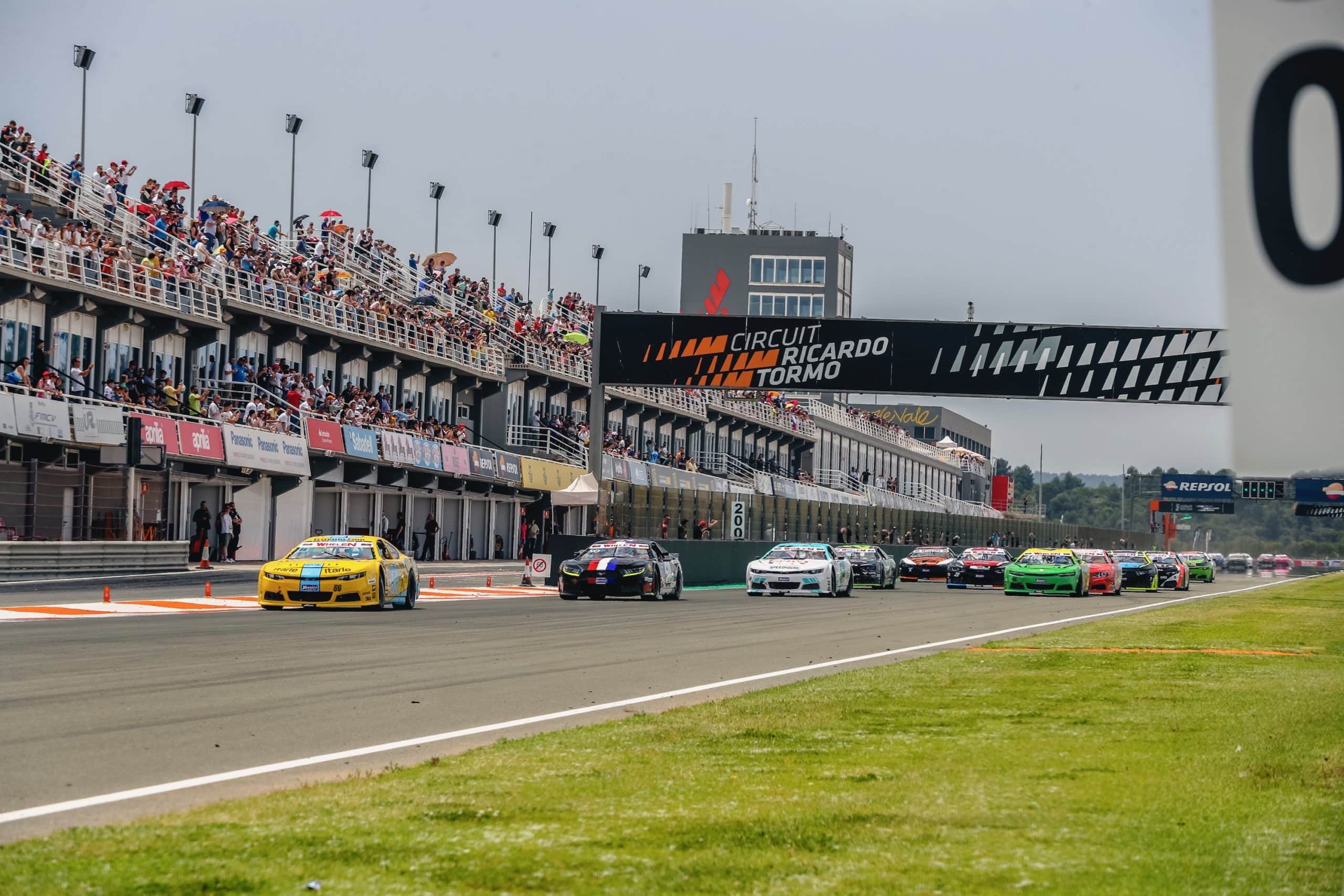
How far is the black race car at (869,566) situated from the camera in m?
46.4

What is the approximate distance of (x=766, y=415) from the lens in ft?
295

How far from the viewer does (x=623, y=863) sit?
230 inches

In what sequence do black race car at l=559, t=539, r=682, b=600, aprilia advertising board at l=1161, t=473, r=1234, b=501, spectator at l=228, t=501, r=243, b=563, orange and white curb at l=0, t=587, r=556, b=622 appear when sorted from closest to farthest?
orange and white curb at l=0, t=587, r=556, b=622
black race car at l=559, t=539, r=682, b=600
spectator at l=228, t=501, r=243, b=563
aprilia advertising board at l=1161, t=473, r=1234, b=501

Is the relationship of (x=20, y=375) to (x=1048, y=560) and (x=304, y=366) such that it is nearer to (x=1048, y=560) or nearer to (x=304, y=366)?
(x=304, y=366)

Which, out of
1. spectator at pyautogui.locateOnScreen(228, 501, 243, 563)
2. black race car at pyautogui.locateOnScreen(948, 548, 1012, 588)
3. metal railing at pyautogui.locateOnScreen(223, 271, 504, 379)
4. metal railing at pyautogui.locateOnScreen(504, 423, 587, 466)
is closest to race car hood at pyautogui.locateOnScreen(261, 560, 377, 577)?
spectator at pyautogui.locateOnScreen(228, 501, 243, 563)

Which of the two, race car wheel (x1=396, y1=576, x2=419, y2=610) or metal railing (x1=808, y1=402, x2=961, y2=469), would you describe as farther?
metal railing (x1=808, y1=402, x2=961, y2=469)

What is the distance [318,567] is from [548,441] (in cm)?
4009

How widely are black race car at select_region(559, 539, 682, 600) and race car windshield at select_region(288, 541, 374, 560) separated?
726 cm

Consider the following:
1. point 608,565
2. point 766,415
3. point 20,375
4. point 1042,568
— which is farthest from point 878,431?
point 20,375

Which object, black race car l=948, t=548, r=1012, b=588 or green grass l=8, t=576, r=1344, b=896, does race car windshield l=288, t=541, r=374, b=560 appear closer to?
green grass l=8, t=576, r=1344, b=896

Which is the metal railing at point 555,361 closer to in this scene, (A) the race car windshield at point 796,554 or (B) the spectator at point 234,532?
(B) the spectator at point 234,532

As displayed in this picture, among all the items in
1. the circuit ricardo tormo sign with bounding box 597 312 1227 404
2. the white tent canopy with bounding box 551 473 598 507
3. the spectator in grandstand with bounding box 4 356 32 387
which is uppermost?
the circuit ricardo tormo sign with bounding box 597 312 1227 404

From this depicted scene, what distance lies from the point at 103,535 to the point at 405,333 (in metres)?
21.7

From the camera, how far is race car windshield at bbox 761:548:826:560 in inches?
1515
